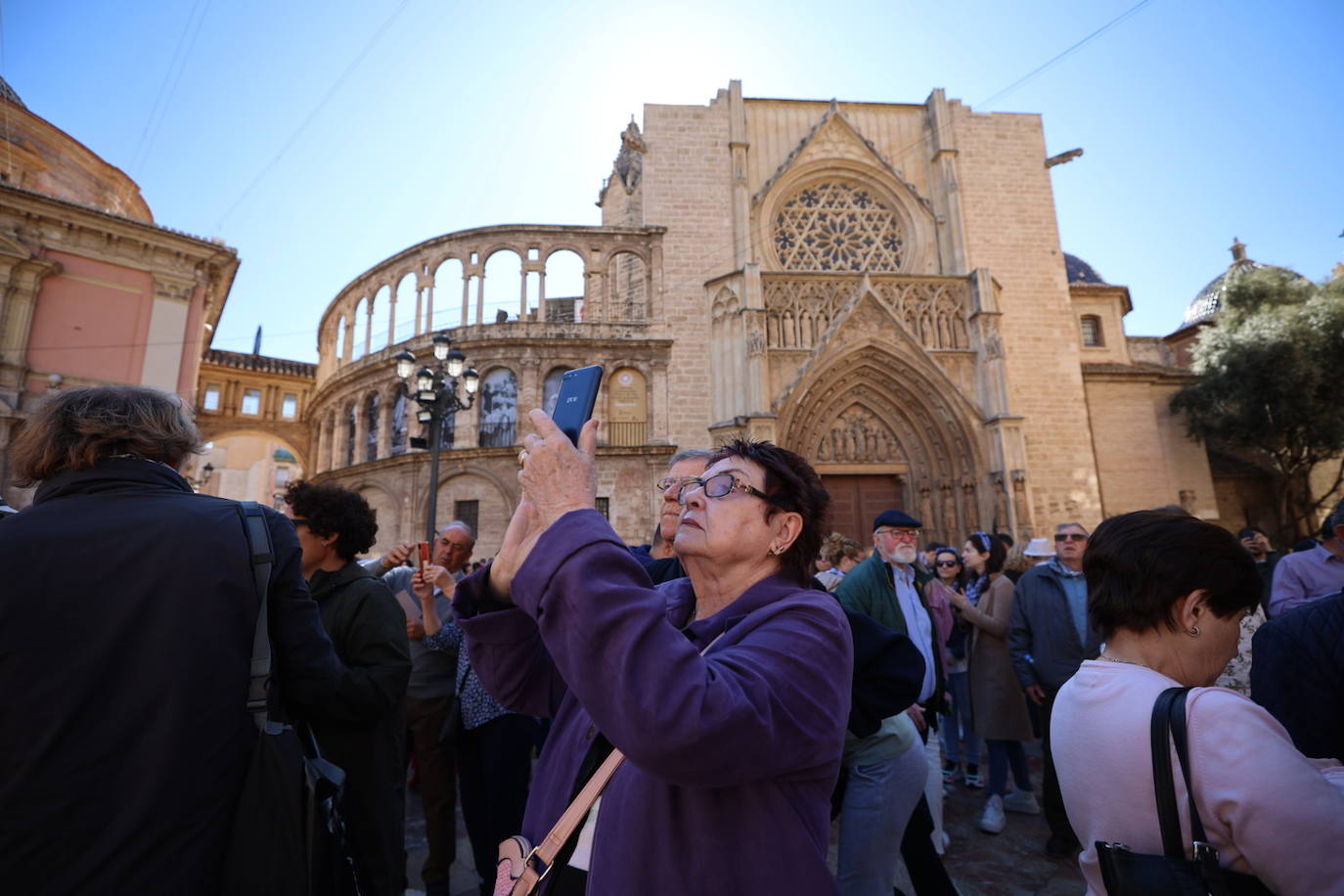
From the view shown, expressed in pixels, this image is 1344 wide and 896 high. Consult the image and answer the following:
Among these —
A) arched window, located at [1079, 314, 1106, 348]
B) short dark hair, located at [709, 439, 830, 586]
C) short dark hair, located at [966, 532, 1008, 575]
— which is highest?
arched window, located at [1079, 314, 1106, 348]

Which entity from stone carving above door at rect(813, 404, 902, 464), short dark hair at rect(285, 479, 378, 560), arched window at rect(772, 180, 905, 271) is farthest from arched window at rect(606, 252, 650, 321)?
short dark hair at rect(285, 479, 378, 560)

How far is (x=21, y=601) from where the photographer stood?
1.52 metres

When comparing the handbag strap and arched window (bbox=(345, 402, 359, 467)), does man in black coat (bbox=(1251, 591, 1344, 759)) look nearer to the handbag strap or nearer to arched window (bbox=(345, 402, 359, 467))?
the handbag strap

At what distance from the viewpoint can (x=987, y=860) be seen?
416 centimetres

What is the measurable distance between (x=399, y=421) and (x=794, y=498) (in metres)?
19.8

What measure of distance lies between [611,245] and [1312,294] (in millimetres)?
20801

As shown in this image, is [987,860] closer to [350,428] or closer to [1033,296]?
[1033,296]

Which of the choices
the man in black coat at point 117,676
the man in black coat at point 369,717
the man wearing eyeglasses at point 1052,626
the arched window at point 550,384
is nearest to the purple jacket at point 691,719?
the man in black coat at point 117,676

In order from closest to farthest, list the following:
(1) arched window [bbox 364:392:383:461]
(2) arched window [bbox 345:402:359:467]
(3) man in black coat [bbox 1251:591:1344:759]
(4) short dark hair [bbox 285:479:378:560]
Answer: (3) man in black coat [bbox 1251:591:1344:759] < (4) short dark hair [bbox 285:479:378:560] < (1) arched window [bbox 364:392:383:461] < (2) arched window [bbox 345:402:359:467]

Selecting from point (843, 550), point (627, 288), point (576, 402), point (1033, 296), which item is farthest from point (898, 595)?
point (1033, 296)

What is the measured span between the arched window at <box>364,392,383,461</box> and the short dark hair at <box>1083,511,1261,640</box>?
20.6 meters

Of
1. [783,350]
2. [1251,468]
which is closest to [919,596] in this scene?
[783,350]

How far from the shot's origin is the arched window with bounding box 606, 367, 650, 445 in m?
18.0

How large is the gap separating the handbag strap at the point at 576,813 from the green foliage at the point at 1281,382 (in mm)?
23492
